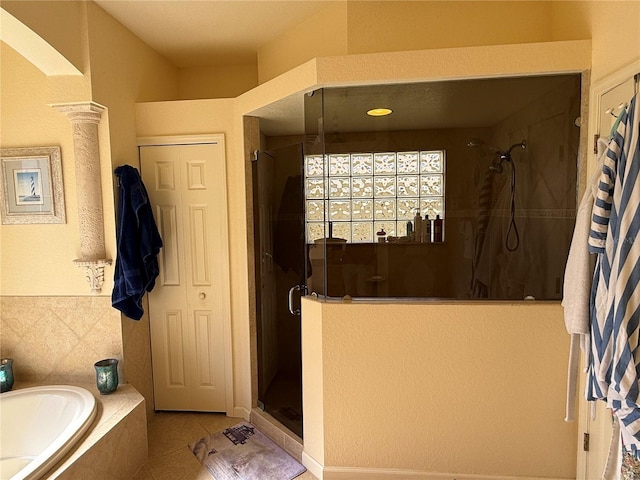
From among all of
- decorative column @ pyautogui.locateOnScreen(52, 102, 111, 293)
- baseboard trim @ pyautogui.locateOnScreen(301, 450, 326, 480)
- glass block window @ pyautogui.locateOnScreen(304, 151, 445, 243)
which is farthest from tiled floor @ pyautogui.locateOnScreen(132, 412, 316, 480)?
glass block window @ pyautogui.locateOnScreen(304, 151, 445, 243)

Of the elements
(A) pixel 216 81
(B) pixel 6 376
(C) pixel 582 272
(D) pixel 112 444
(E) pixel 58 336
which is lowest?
(D) pixel 112 444

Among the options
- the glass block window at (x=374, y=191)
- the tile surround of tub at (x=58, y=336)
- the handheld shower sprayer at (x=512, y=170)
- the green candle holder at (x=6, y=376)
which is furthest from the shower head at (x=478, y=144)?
the green candle holder at (x=6, y=376)

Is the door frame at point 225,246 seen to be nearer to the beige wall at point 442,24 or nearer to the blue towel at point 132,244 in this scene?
the blue towel at point 132,244

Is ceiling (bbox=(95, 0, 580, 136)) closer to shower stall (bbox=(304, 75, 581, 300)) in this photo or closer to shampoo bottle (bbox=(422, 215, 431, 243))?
shower stall (bbox=(304, 75, 581, 300))

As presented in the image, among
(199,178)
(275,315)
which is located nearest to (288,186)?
(199,178)

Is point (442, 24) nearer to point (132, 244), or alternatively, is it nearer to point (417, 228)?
point (417, 228)

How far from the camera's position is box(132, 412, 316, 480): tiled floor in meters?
2.14

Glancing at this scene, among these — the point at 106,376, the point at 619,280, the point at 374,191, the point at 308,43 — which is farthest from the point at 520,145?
the point at 106,376

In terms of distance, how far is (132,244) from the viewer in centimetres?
237

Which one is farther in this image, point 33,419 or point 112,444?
point 33,419

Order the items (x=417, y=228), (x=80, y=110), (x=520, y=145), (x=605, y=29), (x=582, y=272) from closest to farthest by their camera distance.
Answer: (x=582, y=272) → (x=605, y=29) → (x=520, y=145) → (x=417, y=228) → (x=80, y=110)

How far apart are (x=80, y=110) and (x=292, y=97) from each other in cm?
132

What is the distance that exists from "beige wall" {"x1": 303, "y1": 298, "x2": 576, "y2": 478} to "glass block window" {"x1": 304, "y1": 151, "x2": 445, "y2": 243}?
1.49ft

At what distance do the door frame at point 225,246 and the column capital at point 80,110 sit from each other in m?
0.37
